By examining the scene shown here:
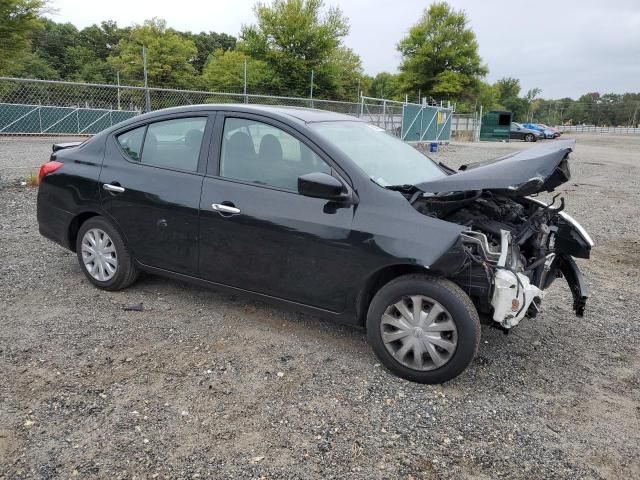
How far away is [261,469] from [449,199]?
1.91m

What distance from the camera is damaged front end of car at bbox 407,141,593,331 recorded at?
306cm

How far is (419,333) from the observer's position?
313 cm

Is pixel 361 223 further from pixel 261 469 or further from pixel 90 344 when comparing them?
pixel 90 344

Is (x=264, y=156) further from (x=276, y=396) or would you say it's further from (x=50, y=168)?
(x=50, y=168)

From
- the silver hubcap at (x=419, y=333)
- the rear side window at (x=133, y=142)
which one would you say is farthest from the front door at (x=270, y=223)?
the rear side window at (x=133, y=142)

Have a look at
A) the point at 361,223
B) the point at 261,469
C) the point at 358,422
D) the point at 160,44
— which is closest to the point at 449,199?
the point at 361,223

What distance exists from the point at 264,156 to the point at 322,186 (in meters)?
0.70

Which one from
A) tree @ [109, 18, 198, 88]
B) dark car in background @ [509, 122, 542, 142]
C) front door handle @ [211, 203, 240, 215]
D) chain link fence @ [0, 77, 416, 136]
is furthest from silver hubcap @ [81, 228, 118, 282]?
dark car in background @ [509, 122, 542, 142]

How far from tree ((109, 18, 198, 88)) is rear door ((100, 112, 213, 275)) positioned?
36538 mm

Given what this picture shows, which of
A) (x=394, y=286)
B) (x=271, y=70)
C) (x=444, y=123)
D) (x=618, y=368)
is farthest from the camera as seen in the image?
(x=271, y=70)

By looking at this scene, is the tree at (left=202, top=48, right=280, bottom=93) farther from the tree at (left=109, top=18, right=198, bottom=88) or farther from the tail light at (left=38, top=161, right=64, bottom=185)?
the tail light at (left=38, top=161, right=64, bottom=185)

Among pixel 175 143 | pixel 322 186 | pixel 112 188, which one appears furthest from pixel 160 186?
pixel 322 186

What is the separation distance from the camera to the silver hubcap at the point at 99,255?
173 inches

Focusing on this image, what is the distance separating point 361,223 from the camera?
10.7 ft
